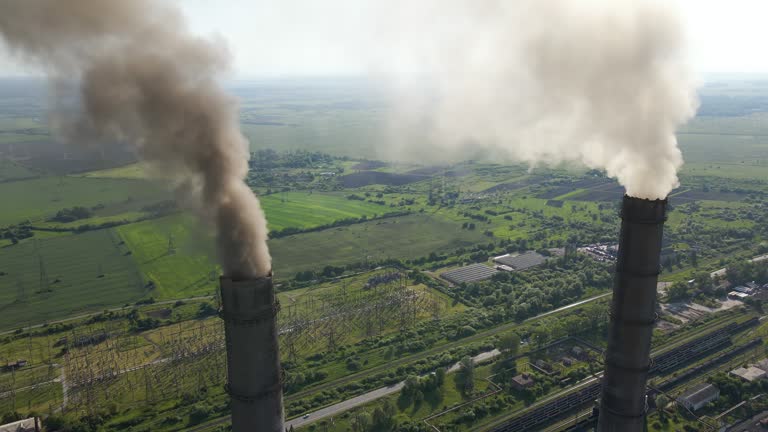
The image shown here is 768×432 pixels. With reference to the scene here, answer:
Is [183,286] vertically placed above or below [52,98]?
below

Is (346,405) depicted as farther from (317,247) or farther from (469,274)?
(317,247)

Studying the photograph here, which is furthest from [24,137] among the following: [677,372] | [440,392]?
[677,372]

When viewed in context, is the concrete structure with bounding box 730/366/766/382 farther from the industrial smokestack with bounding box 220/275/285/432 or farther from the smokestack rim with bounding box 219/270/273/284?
the smokestack rim with bounding box 219/270/273/284

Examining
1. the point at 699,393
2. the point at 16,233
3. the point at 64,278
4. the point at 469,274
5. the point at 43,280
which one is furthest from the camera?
the point at 16,233

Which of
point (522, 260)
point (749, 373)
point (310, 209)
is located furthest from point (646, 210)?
point (310, 209)

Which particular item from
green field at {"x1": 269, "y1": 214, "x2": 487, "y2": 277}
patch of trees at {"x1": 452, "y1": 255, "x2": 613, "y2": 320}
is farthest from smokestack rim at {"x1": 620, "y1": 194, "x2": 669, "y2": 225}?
green field at {"x1": 269, "y1": 214, "x2": 487, "y2": 277}

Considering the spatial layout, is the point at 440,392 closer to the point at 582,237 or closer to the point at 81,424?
the point at 81,424
